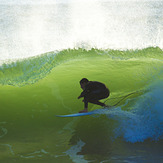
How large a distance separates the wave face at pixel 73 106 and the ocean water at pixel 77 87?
13 mm

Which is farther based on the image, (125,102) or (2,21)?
(2,21)

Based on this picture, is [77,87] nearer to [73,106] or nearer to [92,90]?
[73,106]

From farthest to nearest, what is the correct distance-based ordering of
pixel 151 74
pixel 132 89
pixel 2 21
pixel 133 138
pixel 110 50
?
pixel 2 21
pixel 110 50
pixel 151 74
pixel 132 89
pixel 133 138

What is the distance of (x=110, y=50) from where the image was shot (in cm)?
593

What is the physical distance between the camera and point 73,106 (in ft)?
12.4

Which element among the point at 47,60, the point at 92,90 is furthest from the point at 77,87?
the point at 92,90

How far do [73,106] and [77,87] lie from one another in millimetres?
595

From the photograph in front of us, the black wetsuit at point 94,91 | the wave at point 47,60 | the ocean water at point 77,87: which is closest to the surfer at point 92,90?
the black wetsuit at point 94,91

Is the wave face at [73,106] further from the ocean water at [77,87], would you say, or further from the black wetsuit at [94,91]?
the black wetsuit at [94,91]

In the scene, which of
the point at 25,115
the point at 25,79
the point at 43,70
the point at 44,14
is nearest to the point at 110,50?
the point at 43,70

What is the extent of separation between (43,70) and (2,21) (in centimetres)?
461

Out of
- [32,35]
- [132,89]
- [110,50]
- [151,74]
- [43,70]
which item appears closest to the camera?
[132,89]

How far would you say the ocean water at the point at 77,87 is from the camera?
2861 mm

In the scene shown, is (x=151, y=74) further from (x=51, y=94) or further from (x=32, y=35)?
(x=32, y=35)
